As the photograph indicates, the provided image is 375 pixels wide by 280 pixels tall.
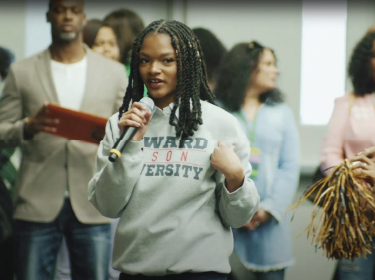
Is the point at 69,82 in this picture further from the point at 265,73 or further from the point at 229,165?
the point at 229,165

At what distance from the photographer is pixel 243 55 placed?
341 centimetres

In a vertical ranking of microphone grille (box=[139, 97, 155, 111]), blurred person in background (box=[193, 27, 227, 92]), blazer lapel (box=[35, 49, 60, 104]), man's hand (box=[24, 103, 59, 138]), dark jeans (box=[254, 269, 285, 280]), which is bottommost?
dark jeans (box=[254, 269, 285, 280])

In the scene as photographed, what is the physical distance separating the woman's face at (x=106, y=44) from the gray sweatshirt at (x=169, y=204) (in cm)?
160

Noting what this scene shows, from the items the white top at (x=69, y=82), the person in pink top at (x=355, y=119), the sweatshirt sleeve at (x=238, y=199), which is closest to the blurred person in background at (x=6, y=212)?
the white top at (x=69, y=82)

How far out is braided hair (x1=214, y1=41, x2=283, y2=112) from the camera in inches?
131

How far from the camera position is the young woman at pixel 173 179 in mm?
1864

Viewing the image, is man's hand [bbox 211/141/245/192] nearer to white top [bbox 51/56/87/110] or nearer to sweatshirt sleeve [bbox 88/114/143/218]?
sweatshirt sleeve [bbox 88/114/143/218]

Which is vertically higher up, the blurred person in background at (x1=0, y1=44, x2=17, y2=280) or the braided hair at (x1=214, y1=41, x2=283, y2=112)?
the braided hair at (x1=214, y1=41, x2=283, y2=112)

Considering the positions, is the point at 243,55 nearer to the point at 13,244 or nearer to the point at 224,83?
the point at 224,83

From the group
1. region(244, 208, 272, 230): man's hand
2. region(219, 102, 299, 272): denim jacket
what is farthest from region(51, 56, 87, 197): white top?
region(244, 208, 272, 230): man's hand

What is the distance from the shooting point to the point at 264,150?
325cm

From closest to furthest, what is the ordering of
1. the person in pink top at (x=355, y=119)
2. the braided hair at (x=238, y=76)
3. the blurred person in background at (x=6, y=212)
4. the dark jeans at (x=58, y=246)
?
the blurred person in background at (x=6, y=212) < the dark jeans at (x=58, y=246) < the person in pink top at (x=355, y=119) < the braided hair at (x=238, y=76)

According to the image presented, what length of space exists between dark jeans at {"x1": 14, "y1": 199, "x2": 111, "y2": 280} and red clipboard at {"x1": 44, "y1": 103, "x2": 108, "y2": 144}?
311 mm

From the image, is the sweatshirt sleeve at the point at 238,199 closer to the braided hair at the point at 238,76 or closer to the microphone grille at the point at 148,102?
the microphone grille at the point at 148,102
